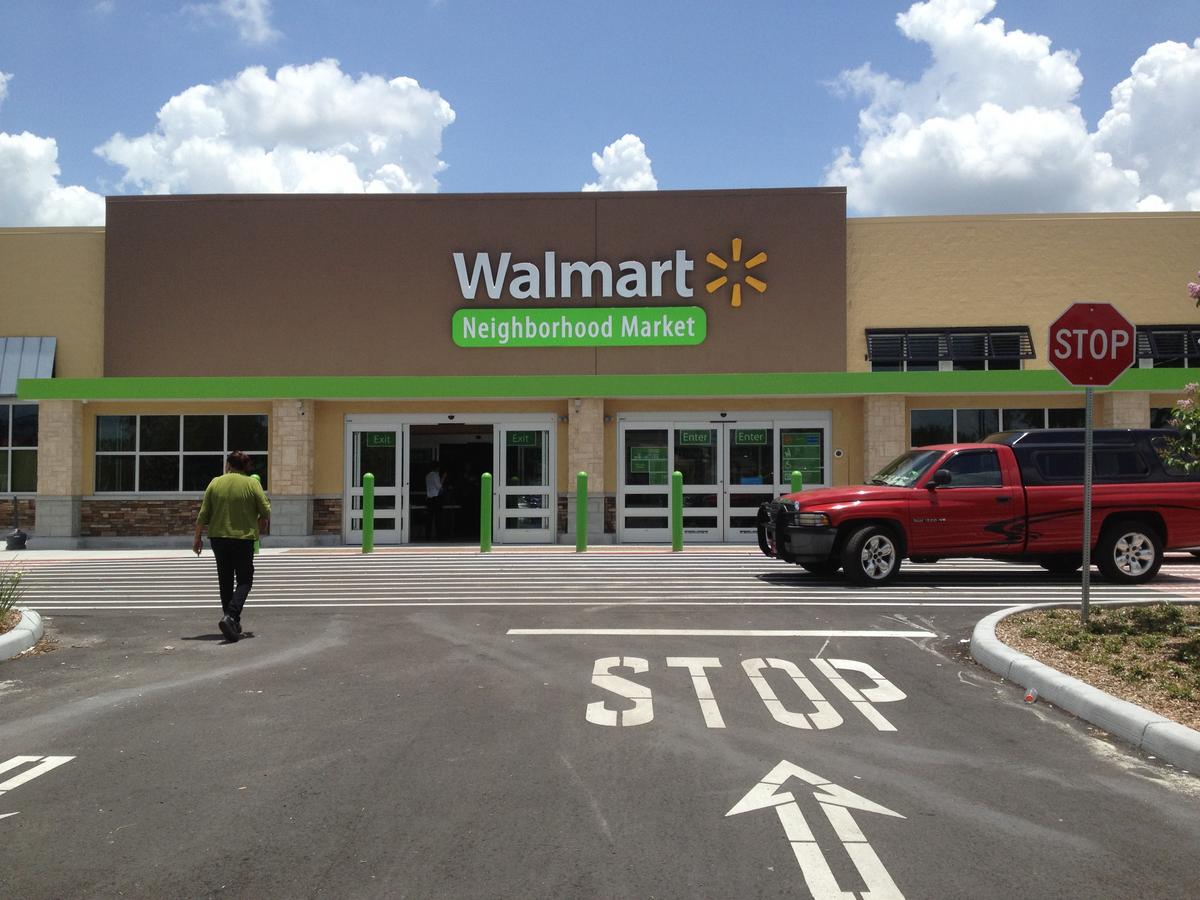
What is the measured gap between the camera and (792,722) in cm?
607

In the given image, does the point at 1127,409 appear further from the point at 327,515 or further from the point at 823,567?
the point at 327,515

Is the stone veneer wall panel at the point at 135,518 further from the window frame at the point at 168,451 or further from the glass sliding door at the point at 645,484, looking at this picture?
the glass sliding door at the point at 645,484

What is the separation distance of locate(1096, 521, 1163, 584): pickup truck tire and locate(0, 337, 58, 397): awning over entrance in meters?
21.8

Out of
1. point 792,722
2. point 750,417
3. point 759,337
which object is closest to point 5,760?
point 792,722

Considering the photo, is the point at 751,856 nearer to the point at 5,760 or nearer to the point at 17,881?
the point at 17,881

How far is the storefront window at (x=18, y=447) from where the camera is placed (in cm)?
2217

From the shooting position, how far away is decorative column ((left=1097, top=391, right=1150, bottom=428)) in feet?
64.6

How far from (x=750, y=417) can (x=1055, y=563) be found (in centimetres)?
782

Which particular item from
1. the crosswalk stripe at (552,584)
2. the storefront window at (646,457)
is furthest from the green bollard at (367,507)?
the storefront window at (646,457)

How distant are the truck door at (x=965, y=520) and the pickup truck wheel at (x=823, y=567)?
1062 millimetres

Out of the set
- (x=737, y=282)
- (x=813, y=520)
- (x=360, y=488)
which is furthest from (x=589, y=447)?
(x=813, y=520)

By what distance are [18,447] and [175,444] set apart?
4374 millimetres

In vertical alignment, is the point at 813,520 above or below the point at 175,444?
below

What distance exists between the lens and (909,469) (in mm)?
13312
